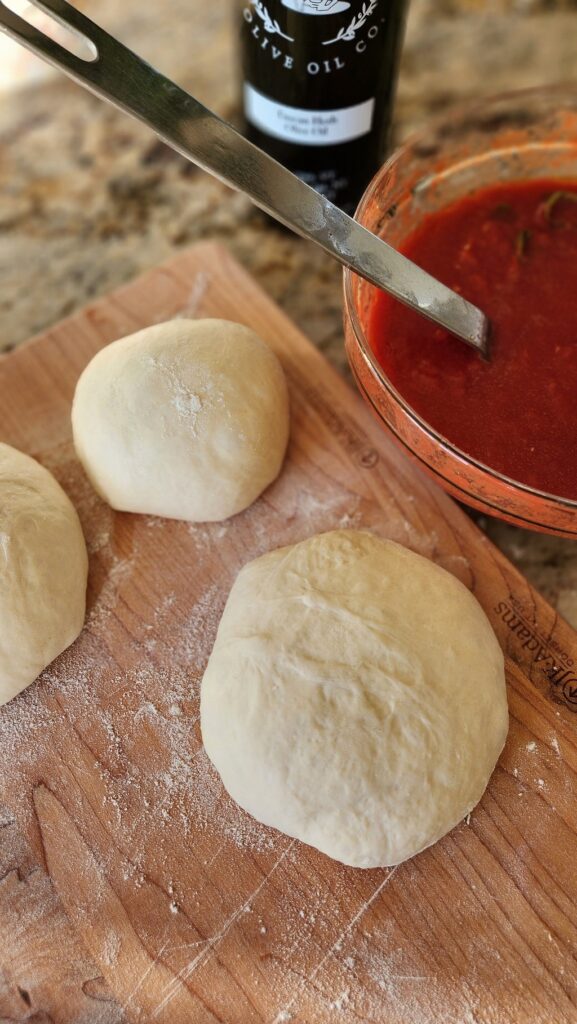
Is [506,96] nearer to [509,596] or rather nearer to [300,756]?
[509,596]

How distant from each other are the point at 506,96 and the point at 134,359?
2.62 ft

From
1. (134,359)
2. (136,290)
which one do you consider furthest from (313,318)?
(134,359)

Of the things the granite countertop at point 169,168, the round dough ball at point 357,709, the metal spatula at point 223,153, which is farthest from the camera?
the granite countertop at point 169,168

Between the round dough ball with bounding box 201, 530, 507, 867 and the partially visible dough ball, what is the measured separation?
0.22 metres

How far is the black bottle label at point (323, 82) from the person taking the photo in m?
1.12

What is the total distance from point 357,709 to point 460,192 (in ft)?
3.07

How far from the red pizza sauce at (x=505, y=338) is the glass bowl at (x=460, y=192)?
0.12 ft

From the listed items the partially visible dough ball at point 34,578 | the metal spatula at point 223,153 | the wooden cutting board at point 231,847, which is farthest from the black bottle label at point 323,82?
the partially visible dough ball at point 34,578

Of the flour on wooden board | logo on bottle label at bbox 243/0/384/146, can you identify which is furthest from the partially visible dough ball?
logo on bottle label at bbox 243/0/384/146

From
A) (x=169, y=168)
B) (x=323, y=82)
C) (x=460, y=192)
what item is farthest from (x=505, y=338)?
(x=169, y=168)

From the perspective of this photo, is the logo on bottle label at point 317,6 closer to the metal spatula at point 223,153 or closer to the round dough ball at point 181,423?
the metal spatula at point 223,153

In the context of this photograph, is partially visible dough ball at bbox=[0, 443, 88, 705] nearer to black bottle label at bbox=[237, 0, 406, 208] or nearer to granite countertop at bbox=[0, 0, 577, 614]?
granite countertop at bbox=[0, 0, 577, 614]

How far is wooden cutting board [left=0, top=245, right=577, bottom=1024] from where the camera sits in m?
0.96

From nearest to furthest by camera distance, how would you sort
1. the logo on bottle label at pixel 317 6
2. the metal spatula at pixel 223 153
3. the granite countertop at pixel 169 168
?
the metal spatula at pixel 223 153 < the logo on bottle label at pixel 317 6 < the granite countertop at pixel 169 168
